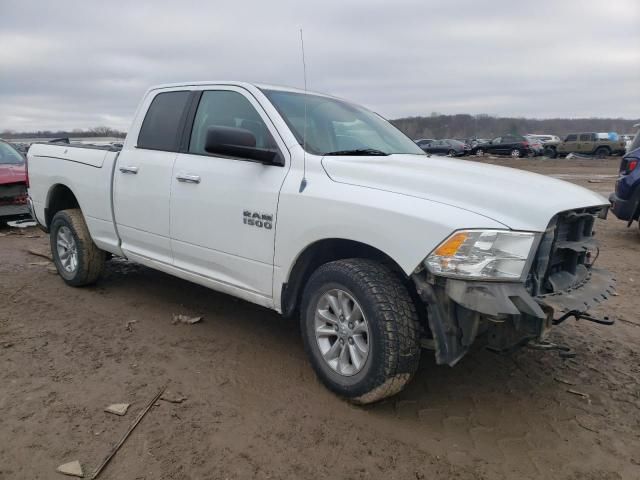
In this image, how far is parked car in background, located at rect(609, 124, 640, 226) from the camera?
773 cm

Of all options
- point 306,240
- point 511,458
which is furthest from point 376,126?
point 511,458

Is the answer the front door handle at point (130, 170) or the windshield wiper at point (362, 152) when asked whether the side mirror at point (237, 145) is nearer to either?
the windshield wiper at point (362, 152)

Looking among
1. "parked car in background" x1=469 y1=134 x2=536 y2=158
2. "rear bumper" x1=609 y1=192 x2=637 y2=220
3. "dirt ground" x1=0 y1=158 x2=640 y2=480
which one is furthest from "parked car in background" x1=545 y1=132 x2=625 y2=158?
"dirt ground" x1=0 y1=158 x2=640 y2=480

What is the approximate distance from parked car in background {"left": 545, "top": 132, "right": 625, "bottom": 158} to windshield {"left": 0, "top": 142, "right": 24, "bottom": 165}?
32277mm

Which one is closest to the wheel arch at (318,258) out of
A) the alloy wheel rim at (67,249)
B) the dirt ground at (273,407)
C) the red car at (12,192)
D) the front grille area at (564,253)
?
the dirt ground at (273,407)

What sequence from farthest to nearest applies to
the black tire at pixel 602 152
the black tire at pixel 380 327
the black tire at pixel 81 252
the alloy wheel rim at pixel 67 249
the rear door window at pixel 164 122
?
the black tire at pixel 602 152
the alloy wheel rim at pixel 67 249
the black tire at pixel 81 252
the rear door window at pixel 164 122
the black tire at pixel 380 327

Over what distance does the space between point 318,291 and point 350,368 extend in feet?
1.64

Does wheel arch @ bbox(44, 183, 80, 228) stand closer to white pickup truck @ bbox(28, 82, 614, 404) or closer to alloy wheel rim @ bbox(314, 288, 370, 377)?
white pickup truck @ bbox(28, 82, 614, 404)

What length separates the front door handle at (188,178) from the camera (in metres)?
3.89

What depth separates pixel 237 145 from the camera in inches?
131

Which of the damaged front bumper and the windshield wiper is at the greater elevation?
the windshield wiper

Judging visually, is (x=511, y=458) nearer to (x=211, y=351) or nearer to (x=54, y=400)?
(x=211, y=351)

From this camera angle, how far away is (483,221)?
2.67 m

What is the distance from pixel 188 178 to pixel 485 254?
7.51ft
